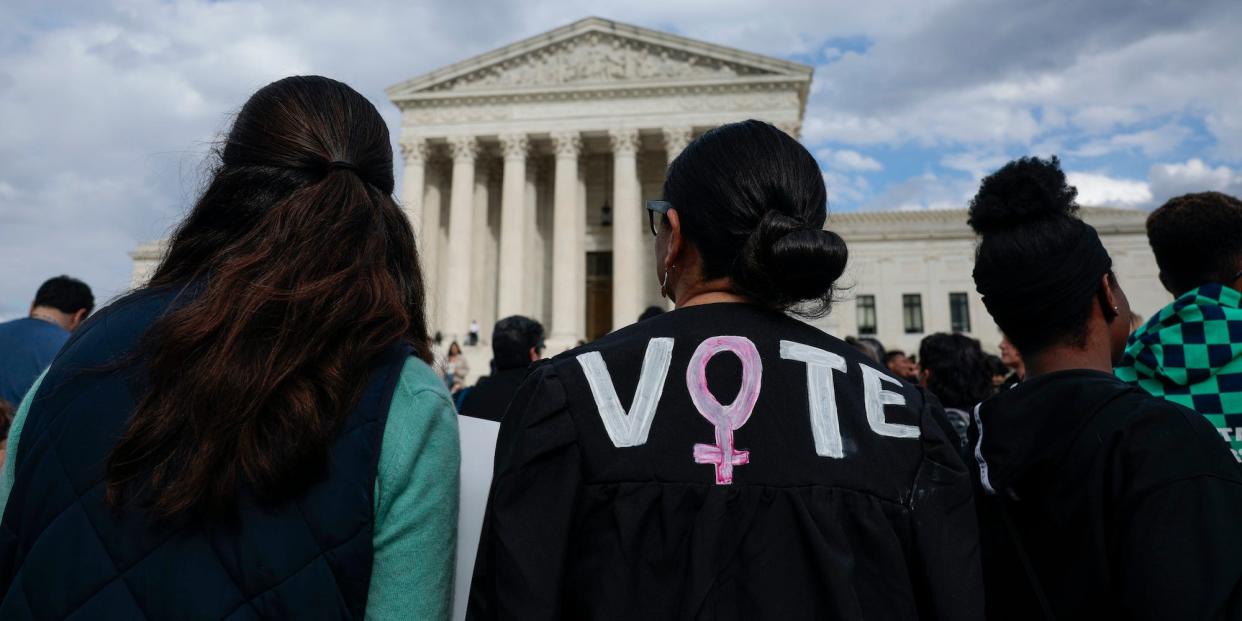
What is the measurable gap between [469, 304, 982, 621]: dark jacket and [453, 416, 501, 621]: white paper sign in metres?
0.15

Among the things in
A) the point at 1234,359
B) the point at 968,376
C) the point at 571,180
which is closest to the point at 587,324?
the point at 571,180

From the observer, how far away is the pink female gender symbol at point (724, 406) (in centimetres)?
179

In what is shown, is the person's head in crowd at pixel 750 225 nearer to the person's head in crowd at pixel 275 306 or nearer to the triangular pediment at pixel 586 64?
the person's head in crowd at pixel 275 306

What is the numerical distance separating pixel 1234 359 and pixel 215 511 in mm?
3777

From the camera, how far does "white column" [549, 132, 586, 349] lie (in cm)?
3256

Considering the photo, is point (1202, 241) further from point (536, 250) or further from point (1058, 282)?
point (536, 250)

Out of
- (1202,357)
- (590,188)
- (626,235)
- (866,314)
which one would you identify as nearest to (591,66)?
(590,188)

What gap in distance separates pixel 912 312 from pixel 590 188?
17.4 meters

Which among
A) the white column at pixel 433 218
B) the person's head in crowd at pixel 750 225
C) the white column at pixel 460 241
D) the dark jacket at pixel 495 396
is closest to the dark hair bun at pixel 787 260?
the person's head in crowd at pixel 750 225

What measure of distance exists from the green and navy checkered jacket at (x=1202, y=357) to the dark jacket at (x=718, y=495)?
6.39 ft

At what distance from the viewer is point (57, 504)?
1.72m

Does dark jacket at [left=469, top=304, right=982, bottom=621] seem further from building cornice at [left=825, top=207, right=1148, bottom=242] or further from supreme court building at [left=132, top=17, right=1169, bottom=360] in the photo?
building cornice at [left=825, top=207, right=1148, bottom=242]

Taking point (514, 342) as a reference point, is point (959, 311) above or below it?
above

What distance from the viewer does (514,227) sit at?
33.5 metres
